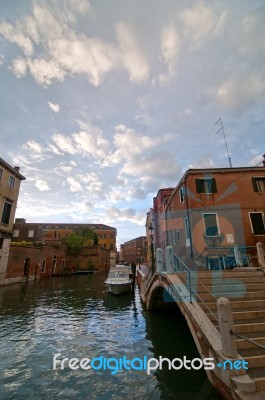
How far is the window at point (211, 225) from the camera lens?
14242 millimetres

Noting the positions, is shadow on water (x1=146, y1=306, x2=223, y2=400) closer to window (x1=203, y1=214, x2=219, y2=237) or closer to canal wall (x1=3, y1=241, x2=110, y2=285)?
window (x1=203, y1=214, x2=219, y2=237)

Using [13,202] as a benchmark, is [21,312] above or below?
below

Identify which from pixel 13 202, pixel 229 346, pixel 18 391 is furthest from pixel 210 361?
pixel 13 202

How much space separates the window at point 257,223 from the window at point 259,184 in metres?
1.75

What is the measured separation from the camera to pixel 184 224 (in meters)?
16.2

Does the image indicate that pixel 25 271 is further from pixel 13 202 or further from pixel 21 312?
pixel 21 312

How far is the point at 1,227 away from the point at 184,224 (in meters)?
17.8

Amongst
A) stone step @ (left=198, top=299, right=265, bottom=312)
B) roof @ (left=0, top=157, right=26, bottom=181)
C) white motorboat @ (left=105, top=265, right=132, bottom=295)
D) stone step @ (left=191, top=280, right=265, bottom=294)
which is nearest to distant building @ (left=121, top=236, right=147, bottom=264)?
white motorboat @ (left=105, top=265, right=132, bottom=295)

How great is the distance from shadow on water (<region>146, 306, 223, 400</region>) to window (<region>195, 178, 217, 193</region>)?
8194 millimetres

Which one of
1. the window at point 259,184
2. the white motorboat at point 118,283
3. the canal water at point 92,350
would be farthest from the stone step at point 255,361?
the white motorboat at point 118,283

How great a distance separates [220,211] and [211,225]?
123cm

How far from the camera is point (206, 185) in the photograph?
15359 mm

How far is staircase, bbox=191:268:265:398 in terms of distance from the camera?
4145 mm

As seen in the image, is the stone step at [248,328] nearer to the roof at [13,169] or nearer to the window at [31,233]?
the roof at [13,169]
